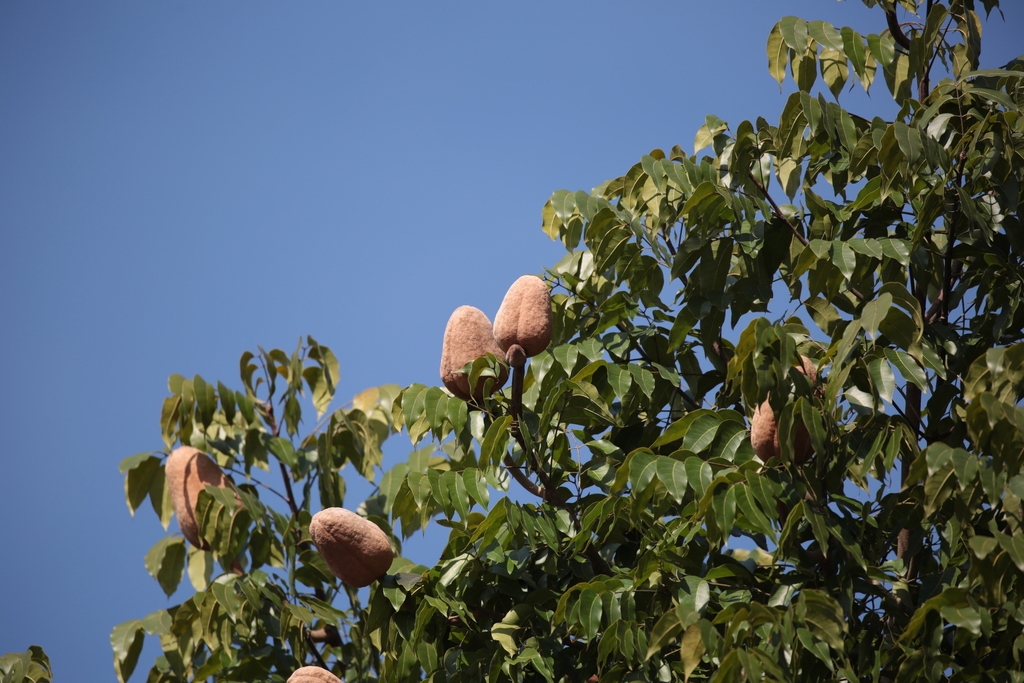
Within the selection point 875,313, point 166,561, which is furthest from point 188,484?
point 875,313

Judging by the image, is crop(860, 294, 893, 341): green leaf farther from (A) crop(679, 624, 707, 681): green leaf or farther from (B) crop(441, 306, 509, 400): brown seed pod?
(B) crop(441, 306, 509, 400): brown seed pod

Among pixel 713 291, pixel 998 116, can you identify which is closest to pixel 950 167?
pixel 998 116

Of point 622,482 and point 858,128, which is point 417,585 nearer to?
point 622,482

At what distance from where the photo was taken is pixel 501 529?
3039 mm

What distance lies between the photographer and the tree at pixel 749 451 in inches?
89.2

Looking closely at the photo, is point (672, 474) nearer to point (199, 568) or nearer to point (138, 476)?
point (138, 476)

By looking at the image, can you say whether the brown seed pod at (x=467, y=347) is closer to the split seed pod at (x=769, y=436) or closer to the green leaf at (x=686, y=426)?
the green leaf at (x=686, y=426)

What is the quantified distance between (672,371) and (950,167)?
1039 millimetres

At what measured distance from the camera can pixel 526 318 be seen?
2633 millimetres

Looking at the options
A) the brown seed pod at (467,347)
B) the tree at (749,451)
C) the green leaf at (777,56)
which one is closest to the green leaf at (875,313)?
the tree at (749,451)

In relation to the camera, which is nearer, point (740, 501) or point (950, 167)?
point (740, 501)

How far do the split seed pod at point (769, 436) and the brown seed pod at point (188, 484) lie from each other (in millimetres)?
2195

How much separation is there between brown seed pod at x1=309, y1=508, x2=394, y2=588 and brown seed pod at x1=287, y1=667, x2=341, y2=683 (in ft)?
1.02

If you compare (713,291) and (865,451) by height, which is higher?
(713,291)
